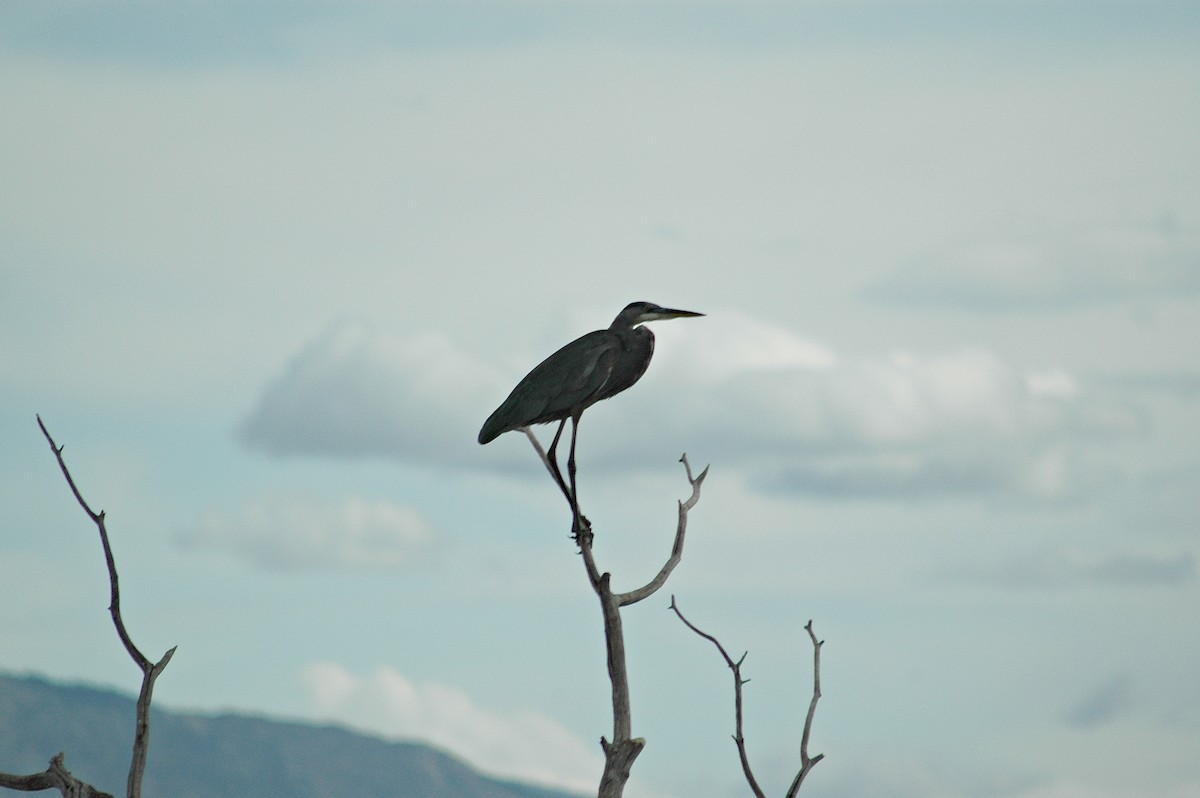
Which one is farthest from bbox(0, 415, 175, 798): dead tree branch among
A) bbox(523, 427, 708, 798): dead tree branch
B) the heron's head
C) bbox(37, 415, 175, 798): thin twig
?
the heron's head

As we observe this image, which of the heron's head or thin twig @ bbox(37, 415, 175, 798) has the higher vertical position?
the heron's head

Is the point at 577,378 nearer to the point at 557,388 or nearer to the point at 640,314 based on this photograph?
the point at 557,388

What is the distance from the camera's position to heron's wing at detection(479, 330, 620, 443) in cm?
1575

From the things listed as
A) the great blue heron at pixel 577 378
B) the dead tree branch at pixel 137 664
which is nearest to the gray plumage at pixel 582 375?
the great blue heron at pixel 577 378

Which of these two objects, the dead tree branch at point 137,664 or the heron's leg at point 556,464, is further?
the heron's leg at point 556,464

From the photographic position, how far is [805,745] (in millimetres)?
13375

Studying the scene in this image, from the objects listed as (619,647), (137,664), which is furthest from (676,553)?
(137,664)

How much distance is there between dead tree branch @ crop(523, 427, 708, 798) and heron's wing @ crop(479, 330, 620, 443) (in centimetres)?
165

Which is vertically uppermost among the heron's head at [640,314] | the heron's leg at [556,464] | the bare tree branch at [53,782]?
the heron's head at [640,314]

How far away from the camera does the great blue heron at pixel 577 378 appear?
15773 mm

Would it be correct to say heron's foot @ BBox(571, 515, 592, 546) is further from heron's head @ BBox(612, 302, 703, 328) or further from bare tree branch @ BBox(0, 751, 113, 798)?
bare tree branch @ BBox(0, 751, 113, 798)

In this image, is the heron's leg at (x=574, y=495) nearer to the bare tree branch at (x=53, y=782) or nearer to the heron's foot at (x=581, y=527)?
the heron's foot at (x=581, y=527)

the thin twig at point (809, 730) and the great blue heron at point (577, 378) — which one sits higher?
the great blue heron at point (577, 378)

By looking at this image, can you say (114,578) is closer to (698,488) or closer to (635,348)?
(698,488)
